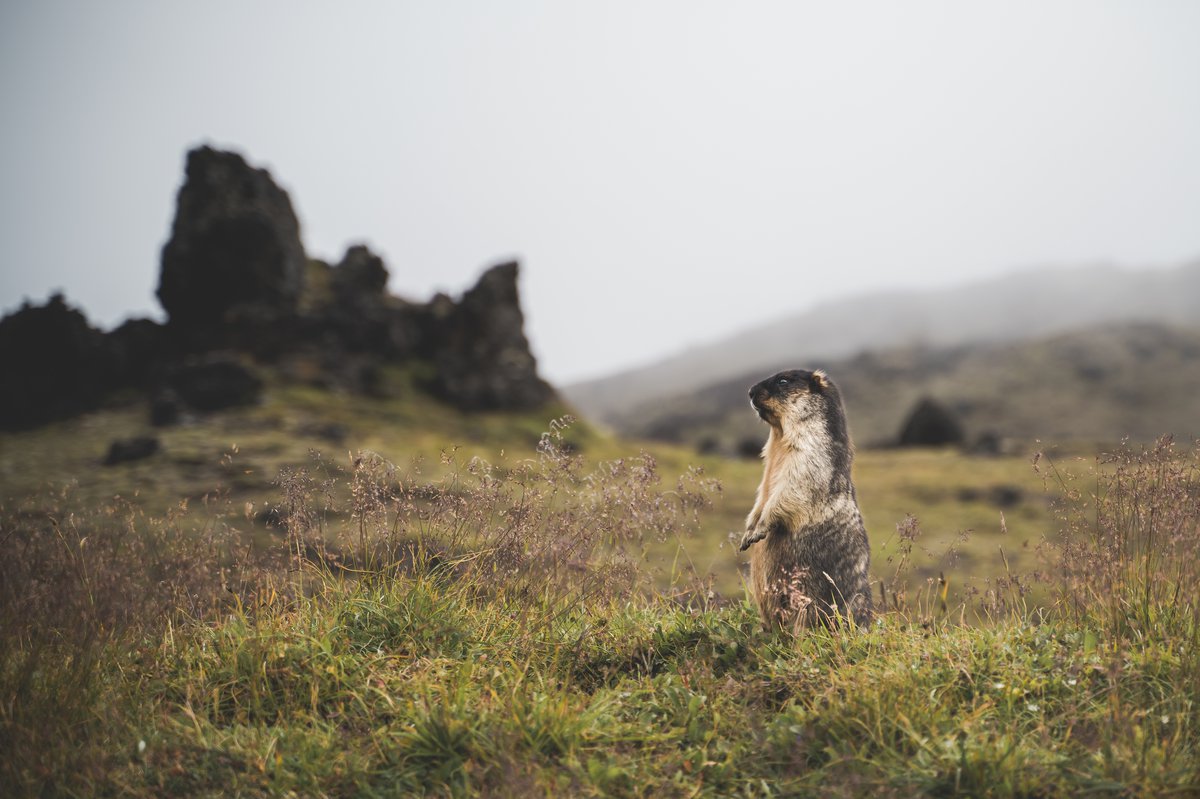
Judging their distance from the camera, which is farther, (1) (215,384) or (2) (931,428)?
(2) (931,428)

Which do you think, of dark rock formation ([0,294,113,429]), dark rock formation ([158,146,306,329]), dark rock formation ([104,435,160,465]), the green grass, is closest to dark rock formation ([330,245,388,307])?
dark rock formation ([158,146,306,329])

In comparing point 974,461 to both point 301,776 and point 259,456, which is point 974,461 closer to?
point 259,456

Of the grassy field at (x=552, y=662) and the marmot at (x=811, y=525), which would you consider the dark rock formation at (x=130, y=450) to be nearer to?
the grassy field at (x=552, y=662)

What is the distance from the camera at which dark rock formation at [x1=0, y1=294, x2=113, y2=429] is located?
94.6ft

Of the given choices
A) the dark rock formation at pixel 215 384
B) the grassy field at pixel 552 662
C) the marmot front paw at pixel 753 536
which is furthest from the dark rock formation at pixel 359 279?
the marmot front paw at pixel 753 536

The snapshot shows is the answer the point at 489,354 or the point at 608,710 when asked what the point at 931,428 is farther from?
the point at 608,710

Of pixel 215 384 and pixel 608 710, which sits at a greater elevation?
pixel 215 384

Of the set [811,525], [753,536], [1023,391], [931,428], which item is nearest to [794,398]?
[811,525]

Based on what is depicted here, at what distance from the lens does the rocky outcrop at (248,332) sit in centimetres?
3014

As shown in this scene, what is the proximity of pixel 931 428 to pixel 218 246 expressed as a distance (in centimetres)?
5969

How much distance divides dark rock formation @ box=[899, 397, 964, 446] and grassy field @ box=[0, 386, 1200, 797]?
218ft

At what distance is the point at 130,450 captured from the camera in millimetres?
24172

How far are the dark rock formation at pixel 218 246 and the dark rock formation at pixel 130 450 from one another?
12400 mm

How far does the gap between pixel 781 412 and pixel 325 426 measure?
25.7 m
